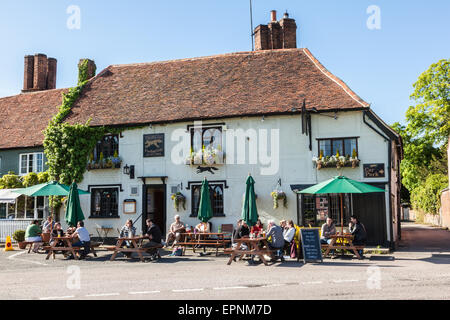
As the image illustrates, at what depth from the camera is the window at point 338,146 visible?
60.1 ft

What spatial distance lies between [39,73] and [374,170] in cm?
2136

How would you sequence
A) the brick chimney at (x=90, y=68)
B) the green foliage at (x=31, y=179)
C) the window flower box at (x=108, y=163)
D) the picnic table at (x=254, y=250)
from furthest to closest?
1. the brick chimney at (x=90, y=68)
2. the green foliage at (x=31, y=179)
3. the window flower box at (x=108, y=163)
4. the picnic table at (x=254, y=250)

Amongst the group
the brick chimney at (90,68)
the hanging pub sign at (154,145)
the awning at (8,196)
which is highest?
the brick chimney at (90,68)

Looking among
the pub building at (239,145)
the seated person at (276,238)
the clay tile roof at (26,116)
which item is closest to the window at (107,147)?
the pub building at (239,145)

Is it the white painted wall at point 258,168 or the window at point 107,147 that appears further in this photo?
the window at point 107,147

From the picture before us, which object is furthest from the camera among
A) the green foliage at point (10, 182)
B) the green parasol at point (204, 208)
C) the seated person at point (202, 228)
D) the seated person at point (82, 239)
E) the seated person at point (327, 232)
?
the green foliage at point (10, 182)

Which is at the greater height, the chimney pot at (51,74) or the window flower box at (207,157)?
the chimney pot at (51,74)

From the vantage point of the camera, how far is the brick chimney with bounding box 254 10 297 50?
23.7 meters

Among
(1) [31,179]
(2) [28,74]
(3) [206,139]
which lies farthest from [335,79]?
(2) [28,74]

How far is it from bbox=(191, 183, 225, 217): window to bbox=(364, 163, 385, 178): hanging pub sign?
6018 millimetres

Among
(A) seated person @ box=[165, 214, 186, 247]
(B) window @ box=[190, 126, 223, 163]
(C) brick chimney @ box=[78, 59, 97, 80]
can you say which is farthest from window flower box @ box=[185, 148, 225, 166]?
(C) brick chimney @ box=[78, 59, 97, 80]

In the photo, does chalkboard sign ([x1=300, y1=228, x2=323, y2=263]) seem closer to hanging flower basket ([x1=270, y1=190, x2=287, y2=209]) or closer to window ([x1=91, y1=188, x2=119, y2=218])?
hanging flower basket ([x1=270, y1=190, x2=287, y2=209])

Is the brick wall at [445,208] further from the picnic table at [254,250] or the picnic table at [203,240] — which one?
the picnic table at [254,250]

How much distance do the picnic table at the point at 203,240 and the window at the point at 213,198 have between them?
1.25 m
